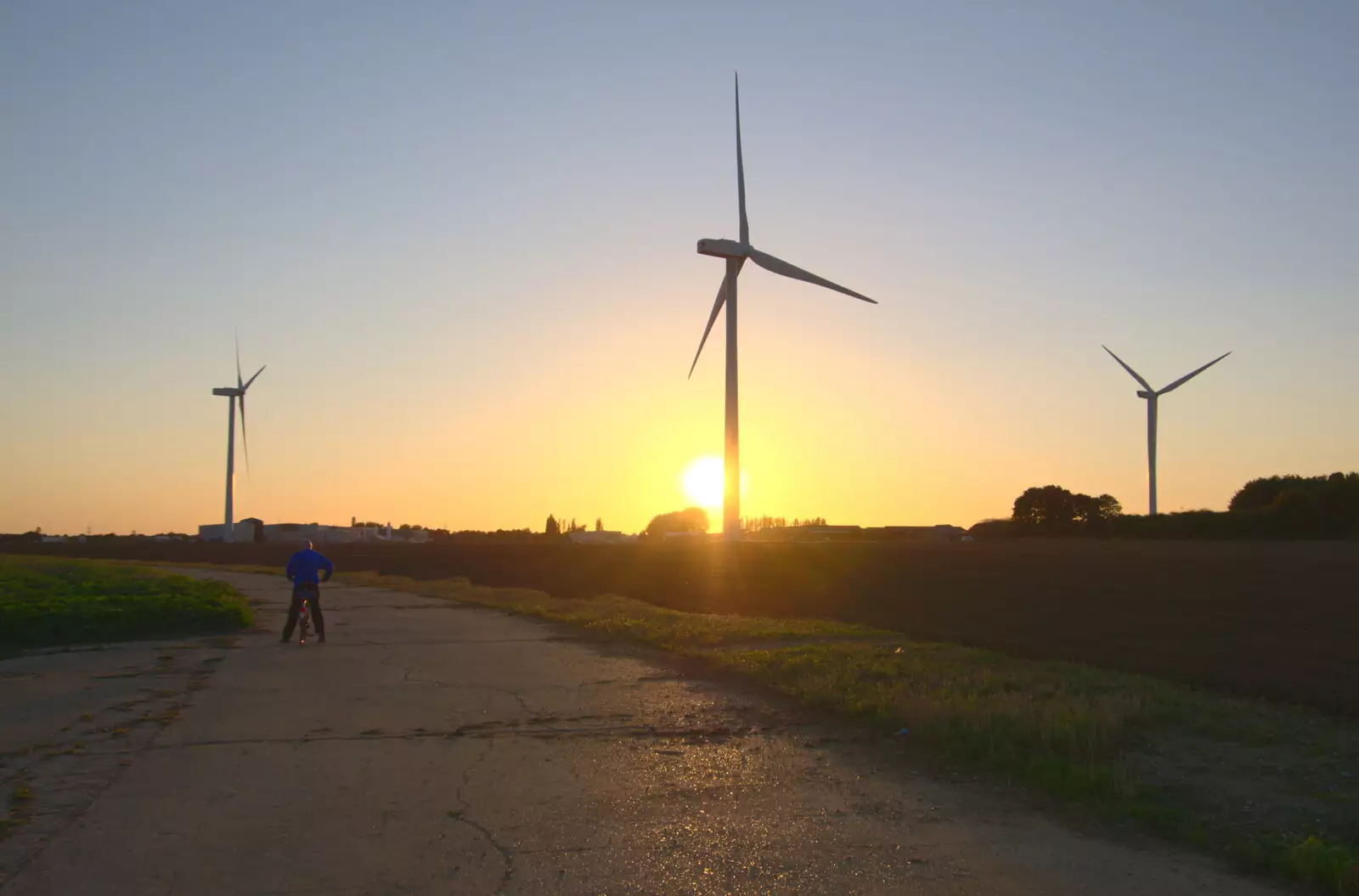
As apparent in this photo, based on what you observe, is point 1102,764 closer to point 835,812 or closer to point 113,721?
point 835,812

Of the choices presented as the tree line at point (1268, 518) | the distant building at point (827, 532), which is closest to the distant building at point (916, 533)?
the distant building at point (827, 532)

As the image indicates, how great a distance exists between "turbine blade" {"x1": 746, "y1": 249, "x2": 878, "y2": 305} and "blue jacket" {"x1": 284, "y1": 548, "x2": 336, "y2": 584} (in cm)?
4374

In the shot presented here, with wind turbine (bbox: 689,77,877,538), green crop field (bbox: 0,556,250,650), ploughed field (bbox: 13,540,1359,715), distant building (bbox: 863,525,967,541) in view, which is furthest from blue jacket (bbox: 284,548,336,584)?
distant building (bbox: 863,525,967,541)

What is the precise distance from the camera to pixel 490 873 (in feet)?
21.7

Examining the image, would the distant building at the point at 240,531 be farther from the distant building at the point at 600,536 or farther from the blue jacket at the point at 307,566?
the blue jacket at the point at 307,566

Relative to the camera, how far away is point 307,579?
1972cm

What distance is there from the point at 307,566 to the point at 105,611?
175 inches

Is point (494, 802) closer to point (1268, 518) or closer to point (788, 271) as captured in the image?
point (788, 271)

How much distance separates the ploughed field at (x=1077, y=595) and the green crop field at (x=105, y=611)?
39.5ft

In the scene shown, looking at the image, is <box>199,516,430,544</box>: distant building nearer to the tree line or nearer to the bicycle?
the tree line

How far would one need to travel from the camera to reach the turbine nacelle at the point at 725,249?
61531 mm

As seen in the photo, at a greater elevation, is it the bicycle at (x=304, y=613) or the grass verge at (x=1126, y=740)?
the bicycle at (x=304, y=613)

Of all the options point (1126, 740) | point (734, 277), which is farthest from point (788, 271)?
point (1126, 740)

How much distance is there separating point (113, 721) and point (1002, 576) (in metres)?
35.3
